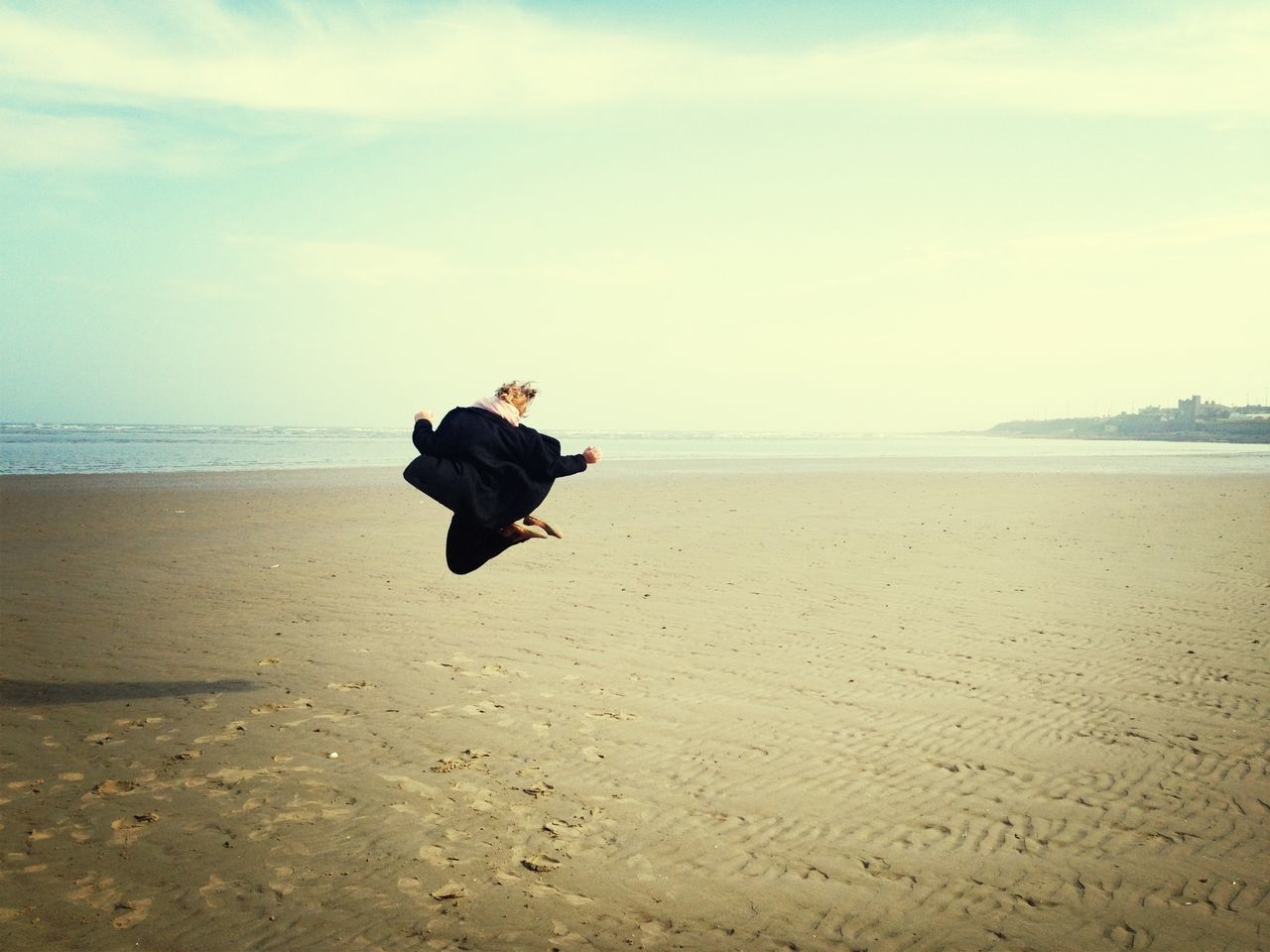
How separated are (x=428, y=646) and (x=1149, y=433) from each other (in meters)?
173

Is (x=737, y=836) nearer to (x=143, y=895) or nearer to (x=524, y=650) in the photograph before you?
(x=143, y=895)

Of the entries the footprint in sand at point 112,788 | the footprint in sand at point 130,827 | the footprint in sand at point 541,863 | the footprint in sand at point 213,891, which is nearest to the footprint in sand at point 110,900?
the footprint in sand at point 213,891

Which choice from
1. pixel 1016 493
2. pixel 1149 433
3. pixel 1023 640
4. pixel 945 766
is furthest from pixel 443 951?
pixel 1149 433

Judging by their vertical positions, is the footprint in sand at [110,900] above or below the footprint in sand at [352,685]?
below

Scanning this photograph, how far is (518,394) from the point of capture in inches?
350

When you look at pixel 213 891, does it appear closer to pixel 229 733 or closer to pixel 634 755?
pixel 229 733

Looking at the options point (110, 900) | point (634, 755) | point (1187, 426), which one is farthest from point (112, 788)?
point (1187, 426)

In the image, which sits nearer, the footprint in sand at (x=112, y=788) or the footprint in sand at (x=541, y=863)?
the footprint in sand at (x=541, y=863)

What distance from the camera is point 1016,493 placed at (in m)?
29.5

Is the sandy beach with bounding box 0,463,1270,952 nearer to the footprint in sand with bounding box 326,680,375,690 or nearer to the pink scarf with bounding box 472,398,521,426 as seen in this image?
the footprint in sand with bounding box 326,680,375,690

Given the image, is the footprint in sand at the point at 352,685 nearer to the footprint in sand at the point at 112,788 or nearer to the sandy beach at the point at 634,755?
the sandy beach at the point at 634,755

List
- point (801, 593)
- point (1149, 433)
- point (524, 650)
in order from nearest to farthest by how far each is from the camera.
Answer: point (524, 650), point (801, 593), point (1149, 433)

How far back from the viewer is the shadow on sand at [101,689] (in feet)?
27.2

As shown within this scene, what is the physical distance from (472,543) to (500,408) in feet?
4.28
